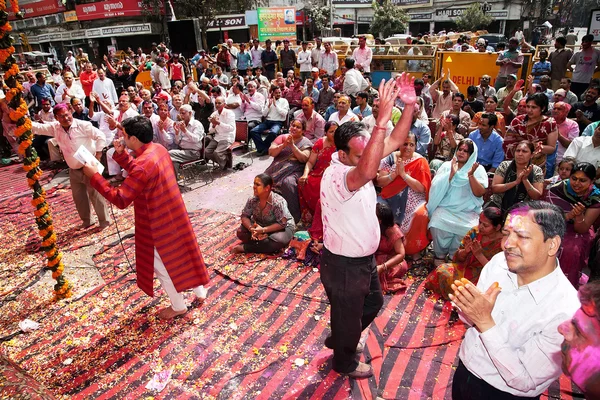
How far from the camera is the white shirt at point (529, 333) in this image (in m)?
1.53

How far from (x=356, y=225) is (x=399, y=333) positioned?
1.48 m

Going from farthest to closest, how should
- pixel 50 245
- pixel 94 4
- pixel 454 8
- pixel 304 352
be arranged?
pixel 454 8 → pixel 94 4 → pixel 50 245 → pixel 304 352

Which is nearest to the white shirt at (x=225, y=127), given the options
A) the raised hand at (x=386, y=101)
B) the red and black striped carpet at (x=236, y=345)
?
the red and black striped carpet at (x=236, y=345)

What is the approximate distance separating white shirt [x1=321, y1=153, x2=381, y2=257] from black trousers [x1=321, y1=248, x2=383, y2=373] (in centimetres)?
9

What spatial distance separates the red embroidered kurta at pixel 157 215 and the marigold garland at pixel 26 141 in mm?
906

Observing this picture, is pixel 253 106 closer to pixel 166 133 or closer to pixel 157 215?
pixel 166 133

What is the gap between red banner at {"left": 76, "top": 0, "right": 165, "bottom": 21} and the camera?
26.7 m

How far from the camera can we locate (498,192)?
4.20 m

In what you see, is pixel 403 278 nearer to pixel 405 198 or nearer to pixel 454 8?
pixel 405 198

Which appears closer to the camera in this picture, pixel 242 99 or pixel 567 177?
pixel 567 177

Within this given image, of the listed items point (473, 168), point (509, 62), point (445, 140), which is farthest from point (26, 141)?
point (509, 62)

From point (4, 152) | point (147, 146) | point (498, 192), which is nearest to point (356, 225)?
point (147, 146)

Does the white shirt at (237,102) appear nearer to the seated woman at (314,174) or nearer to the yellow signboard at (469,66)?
the seated woman at (314,174)

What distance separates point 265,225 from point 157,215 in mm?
1611
